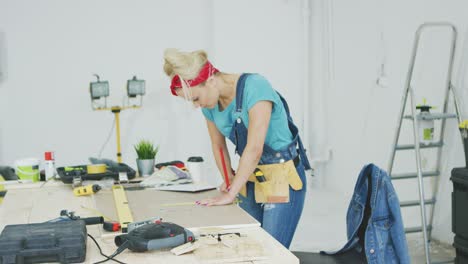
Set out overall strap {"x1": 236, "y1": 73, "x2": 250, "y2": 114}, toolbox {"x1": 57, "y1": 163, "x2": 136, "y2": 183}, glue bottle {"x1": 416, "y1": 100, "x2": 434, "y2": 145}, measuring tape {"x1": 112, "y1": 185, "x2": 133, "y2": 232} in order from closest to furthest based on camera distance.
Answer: measuring tape {"x1": 112, "y1": 185, "x2": 133, "y2": 232} → overall strap {"x1": 236, "y1": 73, "x2": 250, "y2": 114} → toolbox {"x1": 57, "y1": 163, "x2": 136, "y2": 183} → glue bottle {"x1": 416, "y1": 100, "x2": 434, "y2": 145}

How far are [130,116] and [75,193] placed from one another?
126 inches

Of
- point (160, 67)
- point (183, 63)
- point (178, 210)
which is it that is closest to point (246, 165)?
point (178, 210)

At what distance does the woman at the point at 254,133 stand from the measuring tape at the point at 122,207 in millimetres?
303

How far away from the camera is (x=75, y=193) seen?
2340 millimetres

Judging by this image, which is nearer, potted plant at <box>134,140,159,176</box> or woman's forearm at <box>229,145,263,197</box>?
woman's forearm at <box>229,145,263,197</box>

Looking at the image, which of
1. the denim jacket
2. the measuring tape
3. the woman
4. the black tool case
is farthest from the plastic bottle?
the black tool case

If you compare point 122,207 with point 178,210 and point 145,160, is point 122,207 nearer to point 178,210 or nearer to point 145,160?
point 178,210

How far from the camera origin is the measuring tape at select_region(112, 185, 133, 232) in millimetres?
1807

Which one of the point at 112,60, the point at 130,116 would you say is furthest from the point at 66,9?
the point at 130,116

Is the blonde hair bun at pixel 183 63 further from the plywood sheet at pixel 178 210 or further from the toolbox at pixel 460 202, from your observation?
the toolbox at pixel 460 202

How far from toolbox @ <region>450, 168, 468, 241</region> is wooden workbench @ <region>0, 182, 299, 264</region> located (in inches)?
58.5

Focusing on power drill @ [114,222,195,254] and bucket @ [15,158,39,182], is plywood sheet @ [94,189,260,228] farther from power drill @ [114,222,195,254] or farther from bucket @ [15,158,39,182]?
bucket @ [15,158,39,182]

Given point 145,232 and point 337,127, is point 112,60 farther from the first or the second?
point 145,232

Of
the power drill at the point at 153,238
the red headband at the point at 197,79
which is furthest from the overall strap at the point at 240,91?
the power drill at the point at 153,238
